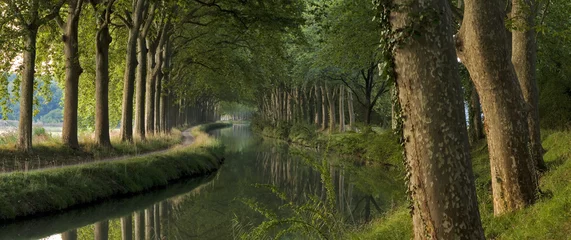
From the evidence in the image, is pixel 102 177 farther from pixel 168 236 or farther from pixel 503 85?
pixel 503 85

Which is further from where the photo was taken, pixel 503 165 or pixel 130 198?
pixel 130 198

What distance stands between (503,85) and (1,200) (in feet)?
38.5

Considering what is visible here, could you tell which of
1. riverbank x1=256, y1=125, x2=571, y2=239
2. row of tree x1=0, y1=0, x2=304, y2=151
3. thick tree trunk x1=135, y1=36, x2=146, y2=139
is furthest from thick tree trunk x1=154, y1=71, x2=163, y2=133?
riverbank x1=256, y1=125, x2=571, y2=239

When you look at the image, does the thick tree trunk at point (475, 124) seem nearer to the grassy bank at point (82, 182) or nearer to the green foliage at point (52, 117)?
the grassy bank at point (82, 182)

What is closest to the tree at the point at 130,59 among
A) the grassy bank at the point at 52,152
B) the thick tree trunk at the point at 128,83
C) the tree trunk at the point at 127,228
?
the thick tree trunk at the point at 128,83

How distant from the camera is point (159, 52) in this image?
2800 cm

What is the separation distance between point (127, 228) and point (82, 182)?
132 inches

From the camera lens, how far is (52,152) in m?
17.2

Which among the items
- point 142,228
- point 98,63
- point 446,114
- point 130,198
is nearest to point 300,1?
point 98,63

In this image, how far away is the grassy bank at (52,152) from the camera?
1548cm

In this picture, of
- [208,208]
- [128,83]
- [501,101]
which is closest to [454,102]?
[501,101]

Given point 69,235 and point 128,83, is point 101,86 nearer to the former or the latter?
point 128,83

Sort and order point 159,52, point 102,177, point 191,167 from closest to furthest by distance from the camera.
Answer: point 102,177, point 191,167, point 159,52

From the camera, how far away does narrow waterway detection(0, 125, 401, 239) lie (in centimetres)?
1126
